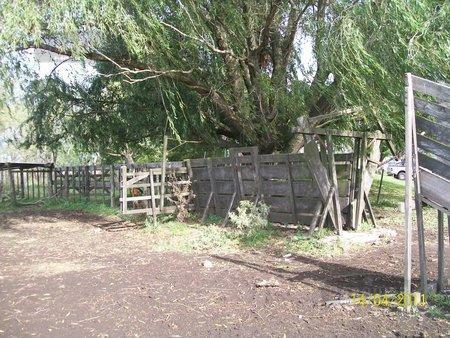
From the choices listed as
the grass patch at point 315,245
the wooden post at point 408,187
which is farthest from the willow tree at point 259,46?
the wooden post at point 408,187

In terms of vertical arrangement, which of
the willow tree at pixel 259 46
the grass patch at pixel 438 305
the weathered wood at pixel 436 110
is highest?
the willow tree at pixel 259 46

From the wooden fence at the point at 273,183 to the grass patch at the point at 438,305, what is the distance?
4.42 meters

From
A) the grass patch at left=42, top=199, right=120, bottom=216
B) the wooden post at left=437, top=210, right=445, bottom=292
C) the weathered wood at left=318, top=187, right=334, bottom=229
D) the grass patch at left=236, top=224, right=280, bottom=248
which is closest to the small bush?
the grass patch at left=236, top=224, right=280, bottom=248

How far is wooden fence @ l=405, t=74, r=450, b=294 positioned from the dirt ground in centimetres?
85

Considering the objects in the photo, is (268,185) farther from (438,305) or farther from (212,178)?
(438,305)

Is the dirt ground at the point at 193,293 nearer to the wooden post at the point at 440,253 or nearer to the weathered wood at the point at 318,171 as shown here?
the wooden post at the point at 440,253

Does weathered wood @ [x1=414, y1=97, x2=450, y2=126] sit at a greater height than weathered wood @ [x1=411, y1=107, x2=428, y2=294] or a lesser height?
greater

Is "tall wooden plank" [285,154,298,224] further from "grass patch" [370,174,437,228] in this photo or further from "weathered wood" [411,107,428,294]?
"weathered wood" [411,107,428,294]

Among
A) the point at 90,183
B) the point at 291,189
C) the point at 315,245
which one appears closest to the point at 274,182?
the point at 291,189

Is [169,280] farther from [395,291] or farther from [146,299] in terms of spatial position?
[395,291]

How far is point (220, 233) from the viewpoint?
384 inches

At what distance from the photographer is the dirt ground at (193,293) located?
4551 millimetres

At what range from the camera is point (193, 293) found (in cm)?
578

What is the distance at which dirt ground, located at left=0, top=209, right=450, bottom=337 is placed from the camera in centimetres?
455
